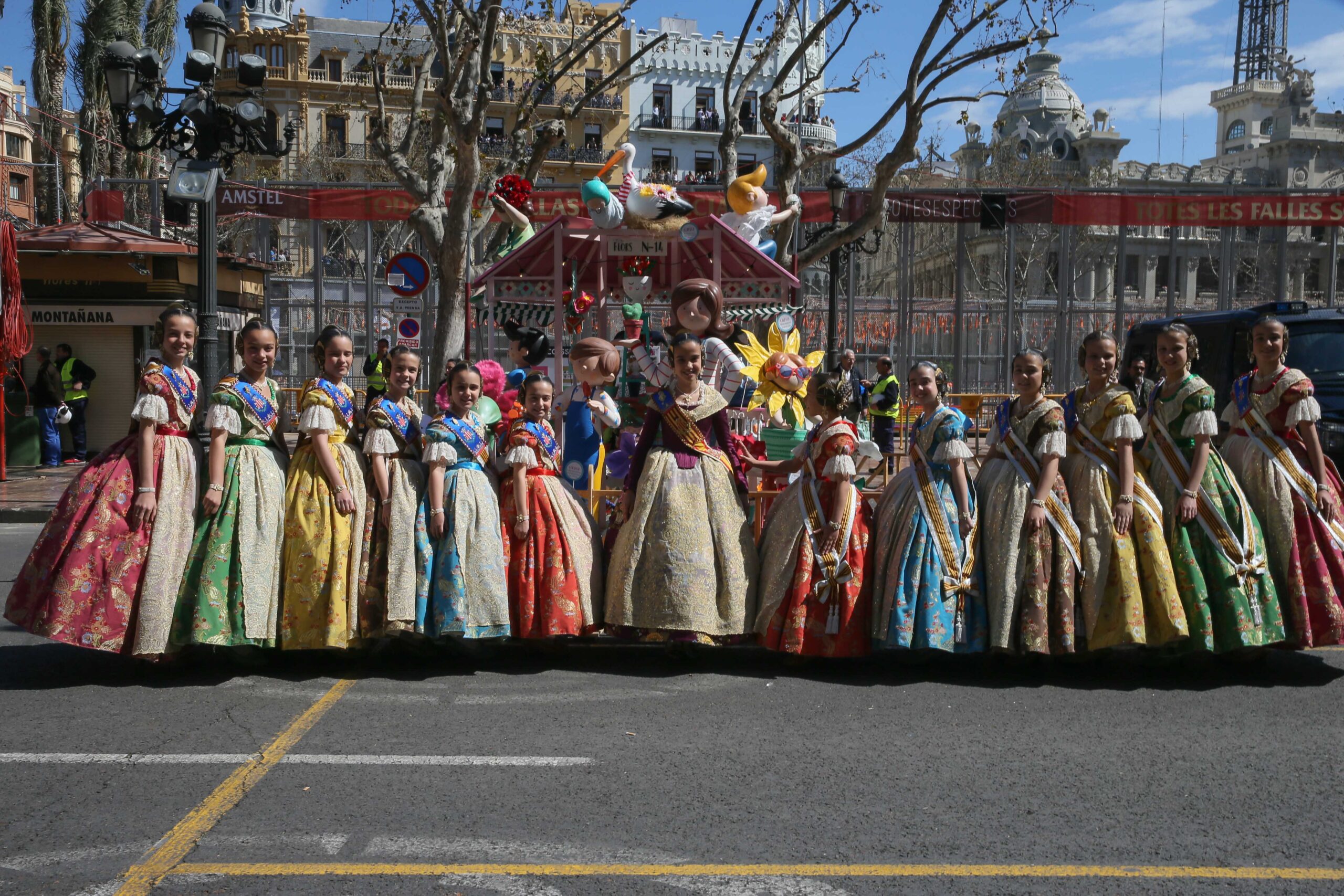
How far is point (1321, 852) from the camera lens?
3.53 metres

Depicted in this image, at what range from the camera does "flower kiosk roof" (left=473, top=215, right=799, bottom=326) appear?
8.79 meters

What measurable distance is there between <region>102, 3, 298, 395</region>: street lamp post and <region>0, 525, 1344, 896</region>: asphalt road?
14.9ft

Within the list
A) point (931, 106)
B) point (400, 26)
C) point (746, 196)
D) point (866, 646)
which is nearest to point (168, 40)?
point (400, 26)

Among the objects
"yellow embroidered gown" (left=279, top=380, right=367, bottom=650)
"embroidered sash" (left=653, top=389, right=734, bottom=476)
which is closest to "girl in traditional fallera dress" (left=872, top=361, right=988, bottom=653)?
→ "embroidered sash" (left=653, top=389, right=734, bottom=476)

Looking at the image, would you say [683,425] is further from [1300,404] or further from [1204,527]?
[1300,404]

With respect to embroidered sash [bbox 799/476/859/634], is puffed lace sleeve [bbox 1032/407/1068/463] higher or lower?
higher

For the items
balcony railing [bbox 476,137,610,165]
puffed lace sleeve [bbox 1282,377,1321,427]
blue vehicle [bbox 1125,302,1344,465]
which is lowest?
puffed lace sleeve [bbox 1282,377,1321,427]

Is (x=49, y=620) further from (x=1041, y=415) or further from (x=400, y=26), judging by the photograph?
(x=400, y=26)

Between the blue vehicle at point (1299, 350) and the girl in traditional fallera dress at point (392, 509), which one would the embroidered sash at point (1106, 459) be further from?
the blue vehicle at point (1299, 350)

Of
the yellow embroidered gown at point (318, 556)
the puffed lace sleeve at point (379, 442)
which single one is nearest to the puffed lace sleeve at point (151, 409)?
the yellow embroidered gown at point (318, 556)

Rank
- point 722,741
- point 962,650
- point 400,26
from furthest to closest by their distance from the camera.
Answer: point 400,26 → point 962,650 → point 722,741

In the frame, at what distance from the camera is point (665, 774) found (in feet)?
13.7

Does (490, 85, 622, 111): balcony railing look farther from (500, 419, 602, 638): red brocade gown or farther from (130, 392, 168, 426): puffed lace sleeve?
(130, 392, 168, 426): puffed lace sleeve

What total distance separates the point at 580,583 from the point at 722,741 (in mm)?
1311
